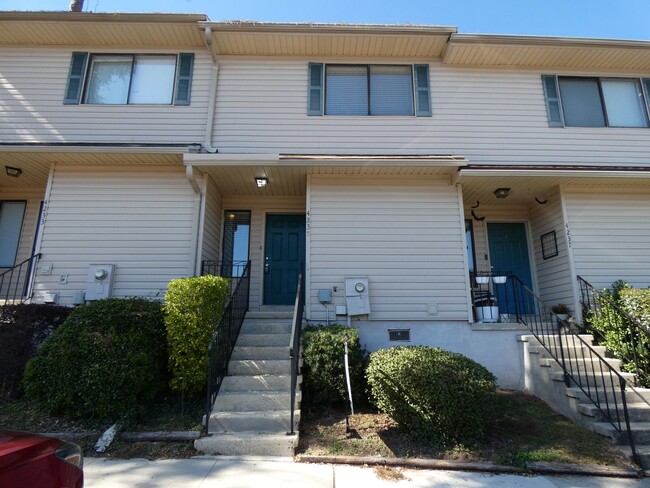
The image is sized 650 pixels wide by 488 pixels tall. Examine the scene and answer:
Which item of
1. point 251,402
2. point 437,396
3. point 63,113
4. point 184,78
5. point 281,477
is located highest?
point 184,78

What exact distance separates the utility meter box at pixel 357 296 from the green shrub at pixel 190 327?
2489 mm

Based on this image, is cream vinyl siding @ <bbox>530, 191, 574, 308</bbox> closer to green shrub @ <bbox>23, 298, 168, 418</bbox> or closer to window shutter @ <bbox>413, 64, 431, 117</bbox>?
window shutter @ <bbox>413, 64, 431, 117</bbox>

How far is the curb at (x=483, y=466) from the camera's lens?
4133 mm

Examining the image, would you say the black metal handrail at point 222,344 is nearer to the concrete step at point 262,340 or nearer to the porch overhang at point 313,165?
the concrete step at point 262,340

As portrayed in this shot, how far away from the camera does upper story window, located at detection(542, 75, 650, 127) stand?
8.39 meters

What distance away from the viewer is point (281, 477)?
392 cm

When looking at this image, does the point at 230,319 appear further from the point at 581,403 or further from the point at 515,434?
the point at 581,403

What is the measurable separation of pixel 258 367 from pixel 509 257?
628cm

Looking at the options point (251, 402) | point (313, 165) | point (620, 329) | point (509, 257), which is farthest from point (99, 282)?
point (620, 329)

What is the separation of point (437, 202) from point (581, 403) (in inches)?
162

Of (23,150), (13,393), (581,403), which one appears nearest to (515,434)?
(581,403)

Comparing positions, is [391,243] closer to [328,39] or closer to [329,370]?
[329,370]

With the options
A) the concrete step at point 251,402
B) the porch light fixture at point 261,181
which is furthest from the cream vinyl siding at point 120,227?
the concrete step at point 251,402

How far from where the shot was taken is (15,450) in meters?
2.19
